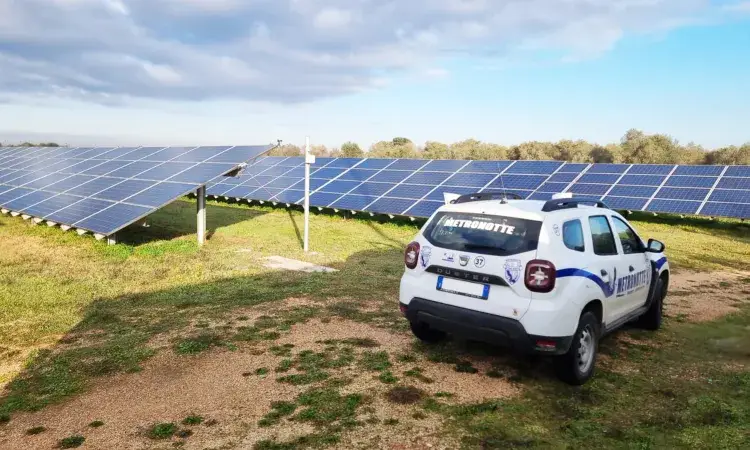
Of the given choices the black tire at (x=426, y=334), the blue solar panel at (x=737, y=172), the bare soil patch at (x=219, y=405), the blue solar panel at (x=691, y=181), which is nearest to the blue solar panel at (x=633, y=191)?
the blue solar panel at (x=691, y=181)

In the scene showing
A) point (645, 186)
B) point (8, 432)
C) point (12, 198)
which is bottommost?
point (8, 432)

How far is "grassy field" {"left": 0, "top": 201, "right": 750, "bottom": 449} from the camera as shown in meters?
4.73

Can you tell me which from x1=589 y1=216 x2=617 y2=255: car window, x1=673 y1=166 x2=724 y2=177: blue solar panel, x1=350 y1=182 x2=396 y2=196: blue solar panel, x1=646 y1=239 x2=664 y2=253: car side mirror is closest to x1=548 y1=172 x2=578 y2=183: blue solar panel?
x1=673 y1=166 x2=724 y2=177: blue solar panel

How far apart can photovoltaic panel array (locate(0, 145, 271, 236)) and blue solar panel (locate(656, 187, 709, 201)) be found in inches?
633

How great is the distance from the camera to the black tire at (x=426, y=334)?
22.0 ft

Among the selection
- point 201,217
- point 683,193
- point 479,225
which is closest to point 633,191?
point 683,193

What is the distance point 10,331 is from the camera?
7.39 m

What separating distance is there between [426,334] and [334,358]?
132cm

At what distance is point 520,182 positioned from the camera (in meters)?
21.2

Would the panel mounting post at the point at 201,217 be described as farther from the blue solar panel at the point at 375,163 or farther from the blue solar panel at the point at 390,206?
the blue solar panel at the point at 375,163

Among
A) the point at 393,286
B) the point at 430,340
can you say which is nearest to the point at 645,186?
the point at 393,286

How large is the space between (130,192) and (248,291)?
7.94 meters

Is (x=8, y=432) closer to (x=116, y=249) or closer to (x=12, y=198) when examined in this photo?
(x=116, y=249)

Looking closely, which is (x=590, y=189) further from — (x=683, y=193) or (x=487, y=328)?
(x=487, y=328)
